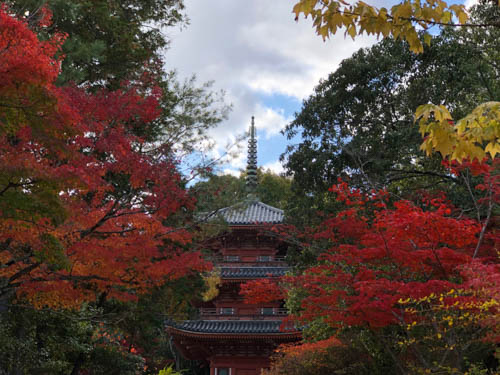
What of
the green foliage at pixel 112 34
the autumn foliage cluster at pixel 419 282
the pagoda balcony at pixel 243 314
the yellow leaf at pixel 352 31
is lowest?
the pagoda balcony at pixel 243 314

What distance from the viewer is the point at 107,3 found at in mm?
10344

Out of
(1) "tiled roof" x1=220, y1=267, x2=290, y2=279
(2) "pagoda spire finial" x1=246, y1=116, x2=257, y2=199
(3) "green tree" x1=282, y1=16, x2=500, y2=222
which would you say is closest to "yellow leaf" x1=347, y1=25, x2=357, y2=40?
(3) "green tree" x1=282, y1=16, x2=500, y2=222

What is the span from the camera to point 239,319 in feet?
65.2

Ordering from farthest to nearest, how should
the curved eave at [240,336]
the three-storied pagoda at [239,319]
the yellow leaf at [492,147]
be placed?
the three-storied pagoda at [239,319]
the curved eave at [240,336]
the yellow leaf at [492,147]

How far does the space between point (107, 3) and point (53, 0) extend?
267cm

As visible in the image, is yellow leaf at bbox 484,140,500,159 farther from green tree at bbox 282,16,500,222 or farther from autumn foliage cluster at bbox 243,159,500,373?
green tree at bbox 282,16,500,222

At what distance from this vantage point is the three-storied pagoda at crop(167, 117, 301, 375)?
18719mm

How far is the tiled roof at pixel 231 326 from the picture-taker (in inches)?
733

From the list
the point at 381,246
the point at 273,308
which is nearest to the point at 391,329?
the point at 381,246

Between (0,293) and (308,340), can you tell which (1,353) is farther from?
(308,340)

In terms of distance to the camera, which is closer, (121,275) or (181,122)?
(121,275)

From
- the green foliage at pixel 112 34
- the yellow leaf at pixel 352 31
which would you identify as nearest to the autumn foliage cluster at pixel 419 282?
the yellow leaf at pixel 352 31

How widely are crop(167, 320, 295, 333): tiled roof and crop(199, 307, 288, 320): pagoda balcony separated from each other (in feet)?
1.32

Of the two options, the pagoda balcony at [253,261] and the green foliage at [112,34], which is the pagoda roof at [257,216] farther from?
the green foliage at [112,34]
